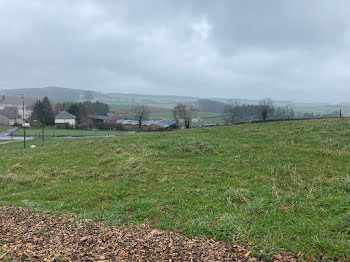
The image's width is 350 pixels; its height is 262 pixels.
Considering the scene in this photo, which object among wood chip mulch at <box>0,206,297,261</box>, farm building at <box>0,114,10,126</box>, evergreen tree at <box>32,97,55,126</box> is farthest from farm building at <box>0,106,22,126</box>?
wood chip mulch at <box>0,206,297,261</box>

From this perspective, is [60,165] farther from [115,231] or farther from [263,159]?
[263,159]

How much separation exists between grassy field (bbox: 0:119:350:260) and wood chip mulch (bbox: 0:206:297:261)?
43 centimetres

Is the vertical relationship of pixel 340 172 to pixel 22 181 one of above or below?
above

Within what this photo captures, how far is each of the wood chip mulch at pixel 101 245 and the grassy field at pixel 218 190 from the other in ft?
1.40

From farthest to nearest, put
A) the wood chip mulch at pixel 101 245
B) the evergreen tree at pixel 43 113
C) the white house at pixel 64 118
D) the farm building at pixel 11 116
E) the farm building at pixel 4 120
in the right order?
the farm building at pixel 11 116
the farm building at pixel 4 120
the white house at pixel 64 118
the evergreen tree at pixel 43 113
the wood chip mulch at pixel 101 245

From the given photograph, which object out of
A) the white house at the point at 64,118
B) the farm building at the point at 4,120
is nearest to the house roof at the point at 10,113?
the farm building at the point at 4,120

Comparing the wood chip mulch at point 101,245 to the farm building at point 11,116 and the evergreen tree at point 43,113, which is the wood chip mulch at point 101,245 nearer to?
the evergreen tree at point 43,113

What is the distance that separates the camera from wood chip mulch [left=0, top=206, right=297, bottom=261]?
4.56m

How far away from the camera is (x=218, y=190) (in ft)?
27.1

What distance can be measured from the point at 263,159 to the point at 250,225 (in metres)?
6.94

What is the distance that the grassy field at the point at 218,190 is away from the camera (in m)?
5.40

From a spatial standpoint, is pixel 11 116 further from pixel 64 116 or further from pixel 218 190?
pixel 218 190

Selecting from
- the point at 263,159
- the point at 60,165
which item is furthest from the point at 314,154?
the point at 60,165

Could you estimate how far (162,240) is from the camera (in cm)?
514
